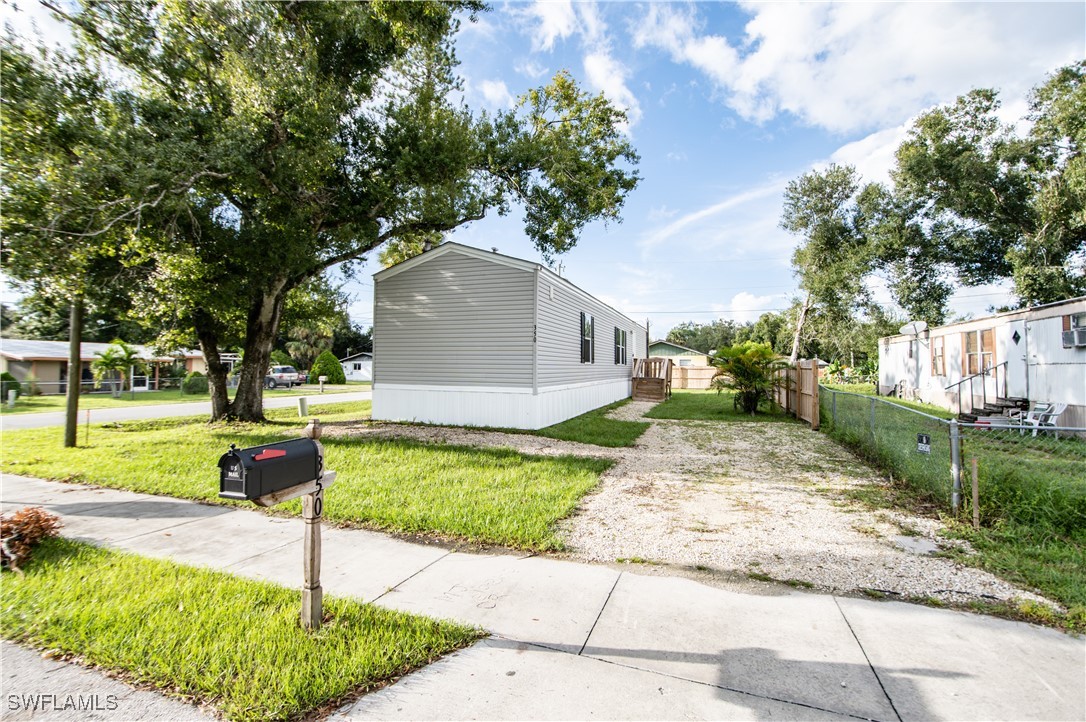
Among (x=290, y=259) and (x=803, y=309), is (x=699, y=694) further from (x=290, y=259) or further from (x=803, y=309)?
(x=803, y=309)

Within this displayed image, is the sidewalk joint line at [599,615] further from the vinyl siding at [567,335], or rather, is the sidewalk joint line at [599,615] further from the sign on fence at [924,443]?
the vinyl siding at [567,335]

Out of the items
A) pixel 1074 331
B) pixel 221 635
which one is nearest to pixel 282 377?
pixel 221 635

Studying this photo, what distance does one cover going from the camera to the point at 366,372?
137 feet

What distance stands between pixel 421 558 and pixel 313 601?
1159mm

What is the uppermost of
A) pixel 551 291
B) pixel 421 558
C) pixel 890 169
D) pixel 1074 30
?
pixel 890 169

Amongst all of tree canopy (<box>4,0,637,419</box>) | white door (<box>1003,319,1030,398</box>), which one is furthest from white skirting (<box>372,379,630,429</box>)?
white door (<box>1003,319,1030,398</box>)

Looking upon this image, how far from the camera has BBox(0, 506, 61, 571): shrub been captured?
3.35 meters

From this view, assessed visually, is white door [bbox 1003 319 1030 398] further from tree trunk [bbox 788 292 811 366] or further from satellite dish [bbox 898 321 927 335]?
tree trunk [bbox 788 292 811 366]

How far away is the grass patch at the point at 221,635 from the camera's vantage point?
82.0 inches

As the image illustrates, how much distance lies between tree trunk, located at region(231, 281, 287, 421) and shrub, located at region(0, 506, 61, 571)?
324 inches

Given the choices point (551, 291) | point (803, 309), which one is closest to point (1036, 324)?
point (551, 291)

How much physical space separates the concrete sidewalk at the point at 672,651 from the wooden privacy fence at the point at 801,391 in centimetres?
897

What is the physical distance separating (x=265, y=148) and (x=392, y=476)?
6.68 meters

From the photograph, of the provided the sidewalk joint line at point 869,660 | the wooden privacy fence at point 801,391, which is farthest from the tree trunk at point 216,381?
the wooden privacy fence at point 801,391
